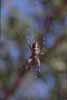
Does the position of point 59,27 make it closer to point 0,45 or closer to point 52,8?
point 52,8

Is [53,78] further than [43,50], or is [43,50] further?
[53,78]

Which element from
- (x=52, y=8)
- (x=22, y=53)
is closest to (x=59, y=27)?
(x=52, y=8)

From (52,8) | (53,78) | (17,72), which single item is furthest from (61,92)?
(52,8)

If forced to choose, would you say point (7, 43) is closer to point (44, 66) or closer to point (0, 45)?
point (0, 45)

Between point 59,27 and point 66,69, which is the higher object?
point 59,27

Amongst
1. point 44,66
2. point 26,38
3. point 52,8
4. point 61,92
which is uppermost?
point 52,8

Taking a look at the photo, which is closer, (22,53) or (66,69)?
(22,53)

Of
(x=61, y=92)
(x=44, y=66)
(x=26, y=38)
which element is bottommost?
(x=61, y=92)

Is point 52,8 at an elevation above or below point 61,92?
above

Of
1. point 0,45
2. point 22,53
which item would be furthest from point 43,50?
point 0,45
